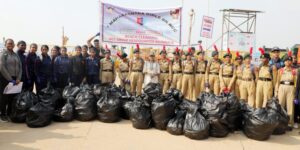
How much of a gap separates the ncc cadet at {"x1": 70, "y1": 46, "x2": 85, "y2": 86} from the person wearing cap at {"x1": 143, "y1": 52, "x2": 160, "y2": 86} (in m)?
1.69

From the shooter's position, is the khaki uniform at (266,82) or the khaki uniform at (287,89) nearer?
the khaki uniform at (287,89)

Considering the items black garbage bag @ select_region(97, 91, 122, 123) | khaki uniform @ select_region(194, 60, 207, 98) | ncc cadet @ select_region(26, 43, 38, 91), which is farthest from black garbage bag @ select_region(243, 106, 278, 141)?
ncc cadet @ select_region(26, 43, 38, 91)

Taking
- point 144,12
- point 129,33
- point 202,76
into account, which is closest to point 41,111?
point 129,33

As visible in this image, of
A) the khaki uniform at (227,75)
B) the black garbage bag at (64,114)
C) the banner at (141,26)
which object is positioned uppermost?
the banner at (141,26)

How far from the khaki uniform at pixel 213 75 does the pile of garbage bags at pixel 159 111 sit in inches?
77.2

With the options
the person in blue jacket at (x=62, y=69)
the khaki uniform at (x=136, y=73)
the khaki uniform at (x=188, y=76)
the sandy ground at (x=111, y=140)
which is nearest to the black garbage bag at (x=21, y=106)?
the sandy ground at (x=111, y=140)

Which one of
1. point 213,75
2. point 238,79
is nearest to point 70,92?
point 213,75

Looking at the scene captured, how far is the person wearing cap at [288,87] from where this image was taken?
5543 millimetres

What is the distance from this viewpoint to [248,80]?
652cm

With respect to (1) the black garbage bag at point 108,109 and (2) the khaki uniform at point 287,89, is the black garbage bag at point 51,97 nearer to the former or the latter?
(1) the black garbage bag at point 108,109

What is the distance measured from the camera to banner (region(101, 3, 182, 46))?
7.56 meters

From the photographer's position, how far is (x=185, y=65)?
7.64m

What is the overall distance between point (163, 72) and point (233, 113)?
3.17 meters

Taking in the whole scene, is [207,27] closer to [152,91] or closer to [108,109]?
[152,91]
